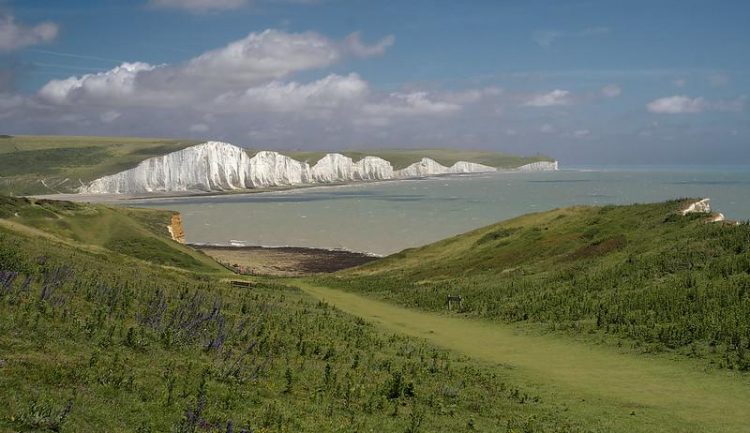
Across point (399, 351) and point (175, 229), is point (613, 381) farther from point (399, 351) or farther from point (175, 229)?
point (175, 229)

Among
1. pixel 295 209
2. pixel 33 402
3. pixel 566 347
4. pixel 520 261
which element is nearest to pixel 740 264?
pixel 566 347

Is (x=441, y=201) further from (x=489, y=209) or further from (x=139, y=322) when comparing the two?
(x=139, y=322)

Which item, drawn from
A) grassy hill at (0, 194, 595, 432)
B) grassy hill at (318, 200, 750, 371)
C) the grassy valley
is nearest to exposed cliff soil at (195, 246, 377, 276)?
grassy hill at (318, 200, 750, 371)

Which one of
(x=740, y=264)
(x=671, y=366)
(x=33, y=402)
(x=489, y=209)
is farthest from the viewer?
(x=489, y=209)

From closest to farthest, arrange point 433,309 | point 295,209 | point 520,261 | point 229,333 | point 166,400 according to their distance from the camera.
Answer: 1. point 166,400
2. point 229,333
3. point 433,309
4. point 520,261
5. point 295,209

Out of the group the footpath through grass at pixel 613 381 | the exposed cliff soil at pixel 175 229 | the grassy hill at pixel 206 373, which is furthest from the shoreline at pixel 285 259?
the grassy hill at pixel 206 373

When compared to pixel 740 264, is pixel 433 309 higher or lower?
lower

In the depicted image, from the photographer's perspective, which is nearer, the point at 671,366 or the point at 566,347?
the point at 671,366
